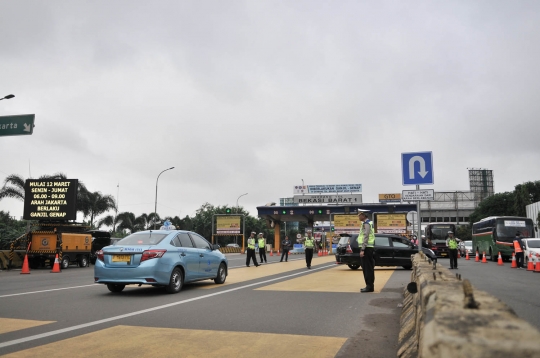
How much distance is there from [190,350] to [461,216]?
114464 millimetres

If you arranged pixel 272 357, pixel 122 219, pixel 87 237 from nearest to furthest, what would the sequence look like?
1. pixel 272 357
2. pixel 87 237
3. pixel 122 219

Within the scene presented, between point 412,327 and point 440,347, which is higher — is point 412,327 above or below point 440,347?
below

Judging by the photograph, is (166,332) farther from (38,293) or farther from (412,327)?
(38,293)

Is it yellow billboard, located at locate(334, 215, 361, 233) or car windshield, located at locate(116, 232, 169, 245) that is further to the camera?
yellow billboard, located at locate(334, 215, 361, 233)

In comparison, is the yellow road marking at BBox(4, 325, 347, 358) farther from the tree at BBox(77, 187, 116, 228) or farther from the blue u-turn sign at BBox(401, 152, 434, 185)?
the tree at BBox(77, 187, 116, 228)

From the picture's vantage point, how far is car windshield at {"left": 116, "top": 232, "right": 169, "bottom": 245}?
10688 mm

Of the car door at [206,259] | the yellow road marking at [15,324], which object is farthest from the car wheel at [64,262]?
the yellow road marking at [15,324]

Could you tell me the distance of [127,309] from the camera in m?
8.23

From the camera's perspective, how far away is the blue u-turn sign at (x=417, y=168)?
39.6 ft

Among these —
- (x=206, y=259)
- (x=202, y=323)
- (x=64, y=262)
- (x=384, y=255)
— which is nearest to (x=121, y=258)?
(x=206, y=259)

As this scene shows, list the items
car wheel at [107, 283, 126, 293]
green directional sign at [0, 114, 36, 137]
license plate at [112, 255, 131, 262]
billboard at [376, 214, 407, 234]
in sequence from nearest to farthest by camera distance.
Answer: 1. license plate at [112, 255, 131, 262]
2. car wheel at [107, 283, 126, 293]
3. green directional sign at [0, 114, 36, 137]
4. billboard at [376, 214, 407, 234]

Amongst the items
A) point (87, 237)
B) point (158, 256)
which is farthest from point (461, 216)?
point (158, 256)

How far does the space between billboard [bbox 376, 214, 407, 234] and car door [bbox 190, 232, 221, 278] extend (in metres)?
40.1

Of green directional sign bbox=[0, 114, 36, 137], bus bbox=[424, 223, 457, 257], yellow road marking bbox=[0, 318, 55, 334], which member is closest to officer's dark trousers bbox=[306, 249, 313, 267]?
green directional sign bbox=[0, 114, 36, 137]
